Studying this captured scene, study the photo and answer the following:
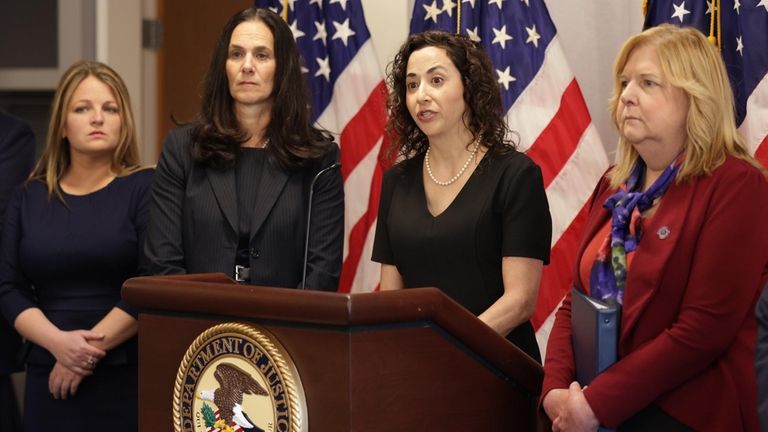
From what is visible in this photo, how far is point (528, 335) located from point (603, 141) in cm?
136

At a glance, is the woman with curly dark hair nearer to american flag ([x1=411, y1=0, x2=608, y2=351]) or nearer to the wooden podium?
the wooden podium

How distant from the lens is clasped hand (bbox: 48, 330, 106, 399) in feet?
11.7

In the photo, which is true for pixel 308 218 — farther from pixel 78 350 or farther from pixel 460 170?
pixel 78 350

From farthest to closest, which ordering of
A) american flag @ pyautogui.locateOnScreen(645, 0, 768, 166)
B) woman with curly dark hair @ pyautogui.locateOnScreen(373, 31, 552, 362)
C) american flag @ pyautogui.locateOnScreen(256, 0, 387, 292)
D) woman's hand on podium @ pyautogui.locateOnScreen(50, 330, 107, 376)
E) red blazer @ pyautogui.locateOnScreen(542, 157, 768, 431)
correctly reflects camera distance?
american flag @ pyautogui.locateOnScreen(256, 0, 387, 292)
woman's hand on podium @ pyautogui.locateOnScreen(50, 330, 107, 376)
american flag @ pyautogui.locateOnScreen(645, 0, 768, 166)
woman with curly dark hair @ pyautogui.locateOnScreen(373, 31, 552, 362)
red blazer @ pyautogui.locateOnScreen(542, 157, 768, 431)

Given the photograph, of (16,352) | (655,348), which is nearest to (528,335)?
(655,348)

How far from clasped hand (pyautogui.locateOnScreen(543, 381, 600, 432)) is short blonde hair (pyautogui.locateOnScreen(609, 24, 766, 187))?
1.68 ft

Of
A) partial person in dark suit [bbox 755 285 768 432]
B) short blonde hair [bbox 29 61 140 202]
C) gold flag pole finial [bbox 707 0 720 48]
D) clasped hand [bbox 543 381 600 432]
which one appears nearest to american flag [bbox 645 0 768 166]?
gold flag pole finial [bbox 707 0 720 48]

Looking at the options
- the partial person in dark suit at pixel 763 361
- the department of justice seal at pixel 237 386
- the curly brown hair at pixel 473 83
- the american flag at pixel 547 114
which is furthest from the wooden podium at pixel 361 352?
the american flag at pixel 547 114

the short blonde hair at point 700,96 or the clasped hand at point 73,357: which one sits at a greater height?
the short blonde hair at point 700,96

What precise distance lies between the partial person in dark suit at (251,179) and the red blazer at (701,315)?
3.69 ft

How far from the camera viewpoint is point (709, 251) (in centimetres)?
224

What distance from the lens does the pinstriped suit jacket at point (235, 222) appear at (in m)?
3.14

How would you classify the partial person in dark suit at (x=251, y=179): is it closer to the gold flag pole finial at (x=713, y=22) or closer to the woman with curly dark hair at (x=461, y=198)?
the woman with curly dark hair at (x=461, y=198)

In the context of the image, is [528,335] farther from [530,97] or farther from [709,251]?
[530,97]
